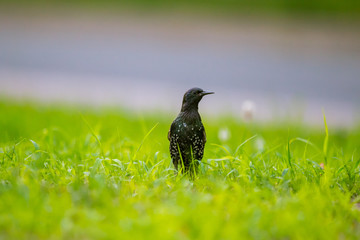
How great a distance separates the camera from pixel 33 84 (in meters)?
9.95

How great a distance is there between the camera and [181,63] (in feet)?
38.5

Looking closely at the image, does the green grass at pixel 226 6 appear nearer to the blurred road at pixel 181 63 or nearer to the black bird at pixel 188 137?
the blurred road at pixel 181 63

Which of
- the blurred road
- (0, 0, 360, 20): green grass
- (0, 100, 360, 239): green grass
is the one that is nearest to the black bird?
(0, 100, 360, 239): green grass

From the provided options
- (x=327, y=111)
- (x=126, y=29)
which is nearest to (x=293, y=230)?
(x=327, y=111)

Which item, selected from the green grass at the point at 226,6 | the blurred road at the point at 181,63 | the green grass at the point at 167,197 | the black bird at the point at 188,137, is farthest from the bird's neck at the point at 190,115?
the green grass at the point at 226,6

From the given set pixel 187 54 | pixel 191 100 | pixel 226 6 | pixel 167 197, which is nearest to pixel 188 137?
pixel 191 100

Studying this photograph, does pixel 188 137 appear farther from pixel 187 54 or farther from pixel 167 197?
pixel 187 54

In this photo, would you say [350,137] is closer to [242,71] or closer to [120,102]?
[120,102]

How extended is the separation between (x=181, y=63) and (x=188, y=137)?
26.3ft

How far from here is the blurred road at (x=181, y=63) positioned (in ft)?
31.3

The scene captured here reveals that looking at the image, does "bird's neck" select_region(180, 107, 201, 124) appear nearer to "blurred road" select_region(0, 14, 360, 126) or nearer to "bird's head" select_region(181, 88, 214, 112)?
"bird's head" select_region(181, 88, 214, 112)

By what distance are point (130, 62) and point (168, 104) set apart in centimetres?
296

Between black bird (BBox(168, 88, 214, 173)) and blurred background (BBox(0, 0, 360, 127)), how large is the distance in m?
4.06

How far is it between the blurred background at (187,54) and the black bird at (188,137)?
4.06 m
